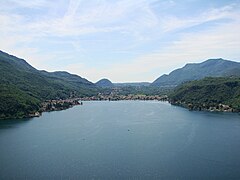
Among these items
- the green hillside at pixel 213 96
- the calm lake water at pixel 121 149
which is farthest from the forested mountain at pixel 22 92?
the green hillside at pixel 213 96

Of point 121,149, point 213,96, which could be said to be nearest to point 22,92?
point 121,149

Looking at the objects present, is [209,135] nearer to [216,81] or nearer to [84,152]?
[84,152]

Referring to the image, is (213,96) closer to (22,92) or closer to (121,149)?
(22,92)

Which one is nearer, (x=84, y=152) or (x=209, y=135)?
(x=84, y=152)

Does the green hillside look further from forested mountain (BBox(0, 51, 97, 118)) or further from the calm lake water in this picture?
forested mountain (BBox(0, 51, 97, 118))

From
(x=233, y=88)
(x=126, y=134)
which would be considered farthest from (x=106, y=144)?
(x=233, y=88)

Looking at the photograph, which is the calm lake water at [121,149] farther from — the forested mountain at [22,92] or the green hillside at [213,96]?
the green hillside at [213,96]
